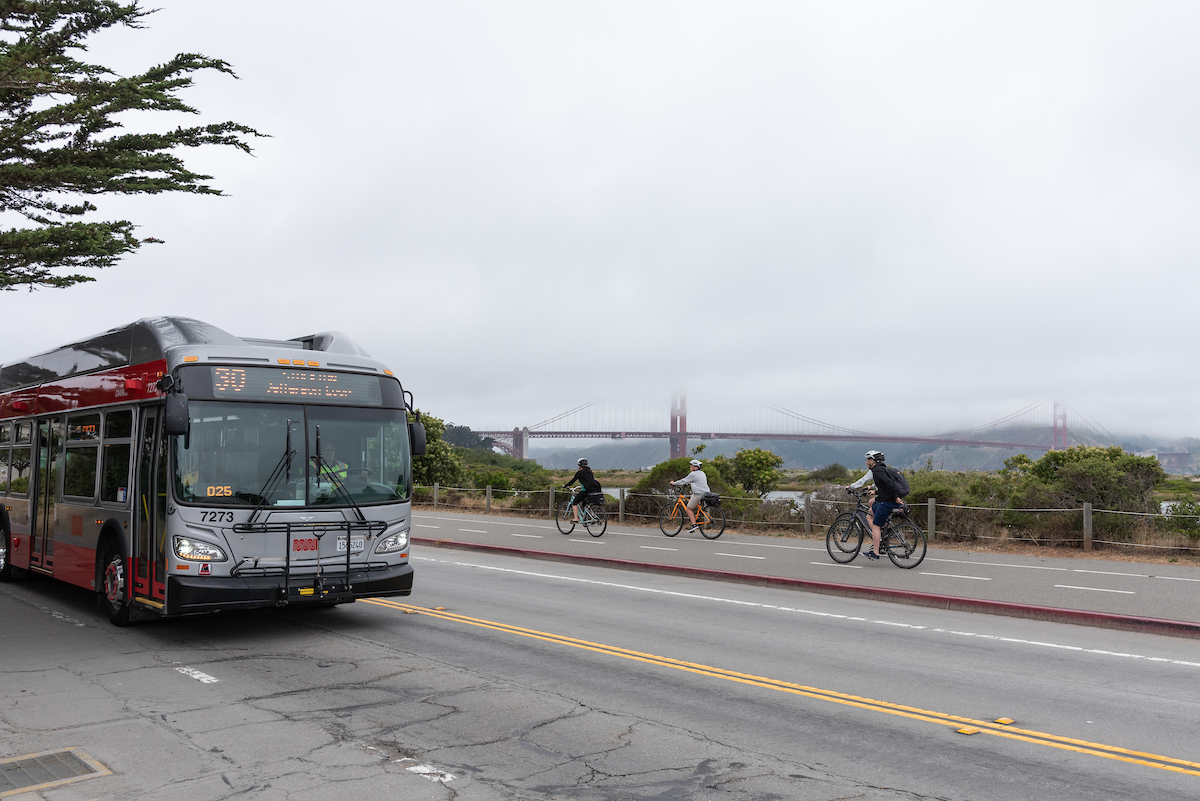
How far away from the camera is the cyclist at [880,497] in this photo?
15.0 m

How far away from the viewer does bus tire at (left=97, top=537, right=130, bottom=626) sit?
9.64 metres

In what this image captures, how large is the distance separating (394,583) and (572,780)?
15.6ft

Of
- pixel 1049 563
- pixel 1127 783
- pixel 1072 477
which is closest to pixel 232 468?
pixel 1127 783

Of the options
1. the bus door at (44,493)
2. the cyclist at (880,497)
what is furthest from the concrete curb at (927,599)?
the bus door at (44,493)

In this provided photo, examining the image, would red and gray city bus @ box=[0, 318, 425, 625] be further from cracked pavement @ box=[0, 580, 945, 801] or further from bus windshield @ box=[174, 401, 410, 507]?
A: cracked pavement @ box=[0, 580, 945, 801]

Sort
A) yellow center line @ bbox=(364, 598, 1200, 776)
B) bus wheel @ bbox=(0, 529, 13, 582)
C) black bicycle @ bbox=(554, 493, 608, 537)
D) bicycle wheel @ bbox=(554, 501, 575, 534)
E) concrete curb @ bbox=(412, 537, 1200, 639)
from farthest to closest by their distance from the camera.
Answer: bicycle wheel @ bbox=(554, 501, 575, 534)
black bicycle @ bbox=(554, 493, 608, 537)
bus wheel @ bbox=(0, 529, 13, 582)
concrete curb @ bbox=(412, 537, 1200, 639)
yellow center line @ bbox=(364, 598, 1200, 776)

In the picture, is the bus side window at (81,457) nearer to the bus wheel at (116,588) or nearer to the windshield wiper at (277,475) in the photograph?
the bus wheel at (116,588)

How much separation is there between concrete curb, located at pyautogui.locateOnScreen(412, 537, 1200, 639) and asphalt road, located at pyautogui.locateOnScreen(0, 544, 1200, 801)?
36 cm

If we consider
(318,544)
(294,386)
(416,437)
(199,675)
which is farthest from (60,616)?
(416,437)

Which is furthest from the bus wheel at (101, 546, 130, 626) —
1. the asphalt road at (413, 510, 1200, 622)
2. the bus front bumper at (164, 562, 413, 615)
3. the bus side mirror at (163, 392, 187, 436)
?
the asphalt road at (413, 510, 1200, 622)

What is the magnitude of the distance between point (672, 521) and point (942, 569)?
7.52 m

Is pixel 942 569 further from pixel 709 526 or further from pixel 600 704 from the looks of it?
pixel 600 704

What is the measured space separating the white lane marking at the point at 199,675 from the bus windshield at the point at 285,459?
5.13 ft

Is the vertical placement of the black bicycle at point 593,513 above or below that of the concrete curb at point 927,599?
above
